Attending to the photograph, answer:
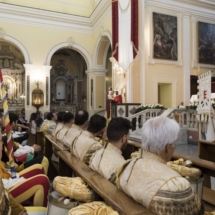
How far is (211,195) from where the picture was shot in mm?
2113

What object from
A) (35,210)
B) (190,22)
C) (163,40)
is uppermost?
(190,22)

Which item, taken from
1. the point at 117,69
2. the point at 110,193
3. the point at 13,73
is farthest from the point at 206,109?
the point at 13,73

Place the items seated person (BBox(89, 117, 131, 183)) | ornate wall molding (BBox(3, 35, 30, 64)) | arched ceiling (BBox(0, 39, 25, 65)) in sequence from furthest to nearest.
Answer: arched ceiling (BBox(0, 39, 25, 65)), ornate wall molding (BBox(3, 35, 30, 64)), seated person (BBox(89, 117, 131, 183))

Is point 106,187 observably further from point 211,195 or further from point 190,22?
point 190,22

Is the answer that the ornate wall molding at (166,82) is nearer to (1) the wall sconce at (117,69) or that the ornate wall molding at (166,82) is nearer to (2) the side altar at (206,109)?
(1) the wall sconce at (117,69)

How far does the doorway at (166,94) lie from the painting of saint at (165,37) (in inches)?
56.0

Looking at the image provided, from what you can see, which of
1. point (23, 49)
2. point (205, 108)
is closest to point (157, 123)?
point (205, 108)

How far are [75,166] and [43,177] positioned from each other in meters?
0.40

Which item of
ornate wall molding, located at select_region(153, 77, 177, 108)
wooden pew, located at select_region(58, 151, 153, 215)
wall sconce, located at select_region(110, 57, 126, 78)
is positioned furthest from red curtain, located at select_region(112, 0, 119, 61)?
wooden pew, located at select_region(58, 151, 153, 215)

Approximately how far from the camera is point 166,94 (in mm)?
12188

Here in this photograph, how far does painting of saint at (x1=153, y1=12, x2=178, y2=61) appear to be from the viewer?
1123 cm

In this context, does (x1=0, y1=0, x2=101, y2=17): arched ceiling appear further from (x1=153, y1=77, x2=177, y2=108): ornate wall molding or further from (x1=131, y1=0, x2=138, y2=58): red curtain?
(x1=153, y1=77, x2=177, y2=108): ornate wall molding

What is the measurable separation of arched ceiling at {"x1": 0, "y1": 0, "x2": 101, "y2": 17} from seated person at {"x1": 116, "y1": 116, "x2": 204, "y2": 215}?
565 inches

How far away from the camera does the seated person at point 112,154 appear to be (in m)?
1.78
